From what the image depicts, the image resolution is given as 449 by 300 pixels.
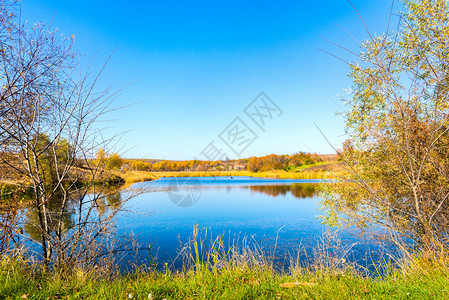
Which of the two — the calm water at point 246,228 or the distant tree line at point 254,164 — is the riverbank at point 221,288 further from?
the distant tree line at point 254,164

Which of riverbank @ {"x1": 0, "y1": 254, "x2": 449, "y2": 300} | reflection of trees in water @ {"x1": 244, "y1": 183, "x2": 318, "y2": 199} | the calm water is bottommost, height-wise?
reflection of trees in water @ {"x1": 244, "y1": 183, "x2": 318, "y2": 199}

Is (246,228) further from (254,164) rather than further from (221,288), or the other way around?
(254,164)

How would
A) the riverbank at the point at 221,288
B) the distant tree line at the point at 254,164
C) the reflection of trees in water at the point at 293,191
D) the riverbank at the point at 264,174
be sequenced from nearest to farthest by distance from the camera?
the riverbank at the point at 221,288
the reflection of trees in water at the point at 293,191
the riverbank at the point at 264,174
the distant tree line at the point at 254,164

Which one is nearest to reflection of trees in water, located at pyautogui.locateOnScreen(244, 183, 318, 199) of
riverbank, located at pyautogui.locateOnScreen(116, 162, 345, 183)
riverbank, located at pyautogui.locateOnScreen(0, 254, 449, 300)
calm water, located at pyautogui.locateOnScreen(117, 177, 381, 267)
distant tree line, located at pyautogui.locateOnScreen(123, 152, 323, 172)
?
calm water, located at pyautogui.locateOnScreen(117, 177, 381, 267)

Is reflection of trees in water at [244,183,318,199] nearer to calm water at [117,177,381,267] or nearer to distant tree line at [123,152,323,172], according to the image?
calm water at [117,177,381,267]

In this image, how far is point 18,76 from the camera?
10.9 feet

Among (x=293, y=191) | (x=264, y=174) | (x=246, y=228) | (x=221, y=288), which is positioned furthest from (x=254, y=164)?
(x=221, y=288)

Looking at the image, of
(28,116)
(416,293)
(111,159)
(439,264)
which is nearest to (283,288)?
(416,293)

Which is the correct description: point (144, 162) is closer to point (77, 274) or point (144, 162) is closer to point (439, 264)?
point (77, 274)

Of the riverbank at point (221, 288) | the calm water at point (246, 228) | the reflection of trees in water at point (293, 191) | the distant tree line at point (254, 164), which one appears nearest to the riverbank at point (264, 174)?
the distant tree line at point (254, 164)

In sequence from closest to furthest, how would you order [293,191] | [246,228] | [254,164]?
[246,228], [293,191], [254,164]

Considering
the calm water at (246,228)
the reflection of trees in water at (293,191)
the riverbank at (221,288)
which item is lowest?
the reflection of trees in water at (293,191)

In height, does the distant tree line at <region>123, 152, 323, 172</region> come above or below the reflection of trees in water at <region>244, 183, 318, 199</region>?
above

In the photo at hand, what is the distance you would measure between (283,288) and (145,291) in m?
1.69
